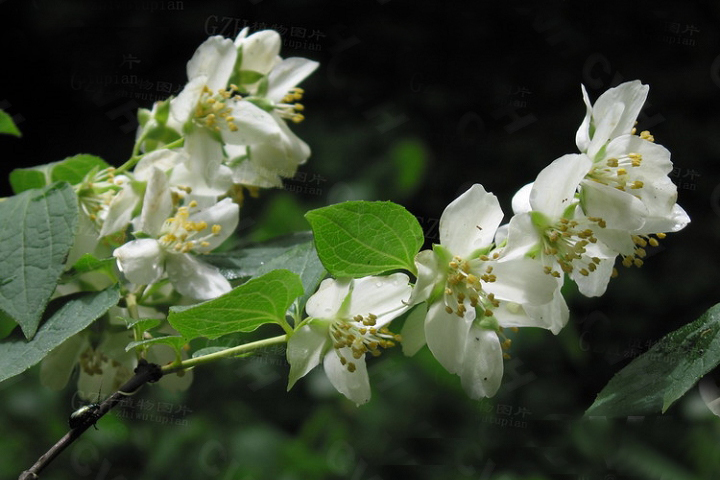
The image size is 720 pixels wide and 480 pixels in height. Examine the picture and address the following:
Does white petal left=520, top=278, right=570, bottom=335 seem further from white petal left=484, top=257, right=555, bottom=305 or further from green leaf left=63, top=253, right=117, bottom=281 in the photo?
green leaf left=63, top=253, right=117, bottom=281

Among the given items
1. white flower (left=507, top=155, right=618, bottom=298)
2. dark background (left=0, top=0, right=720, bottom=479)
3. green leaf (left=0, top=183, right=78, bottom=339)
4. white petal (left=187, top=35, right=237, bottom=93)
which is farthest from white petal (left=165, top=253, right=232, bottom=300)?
dark background (left=0, top=0, right=720, bottom=479)

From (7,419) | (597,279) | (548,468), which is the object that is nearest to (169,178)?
(597,279)

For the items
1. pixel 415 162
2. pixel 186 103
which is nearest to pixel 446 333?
pixel 186 103

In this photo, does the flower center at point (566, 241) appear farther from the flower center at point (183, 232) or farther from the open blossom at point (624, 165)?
the flower center at point (183, 232)

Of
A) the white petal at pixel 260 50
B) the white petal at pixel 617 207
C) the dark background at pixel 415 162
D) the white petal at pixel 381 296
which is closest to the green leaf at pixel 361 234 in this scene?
the white petal at pixel 381 296

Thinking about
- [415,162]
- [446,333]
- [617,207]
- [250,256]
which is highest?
[617,207]

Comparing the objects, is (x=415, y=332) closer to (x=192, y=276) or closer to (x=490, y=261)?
(x=490, y=261)

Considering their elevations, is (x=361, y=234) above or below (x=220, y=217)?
above
